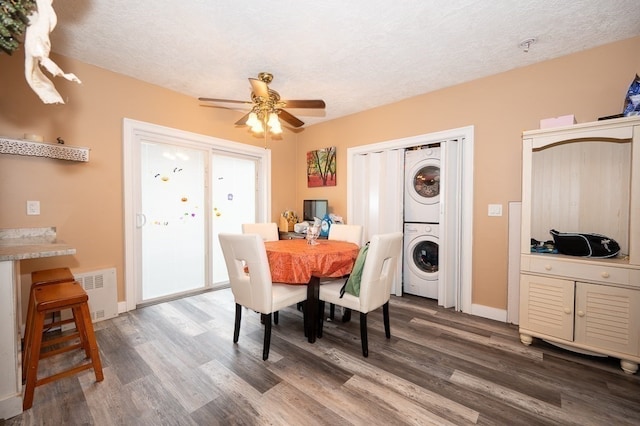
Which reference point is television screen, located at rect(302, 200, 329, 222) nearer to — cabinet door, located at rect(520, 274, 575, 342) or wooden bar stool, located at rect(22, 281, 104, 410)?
cabinet door, located at rect(520, 274, 575, 342)

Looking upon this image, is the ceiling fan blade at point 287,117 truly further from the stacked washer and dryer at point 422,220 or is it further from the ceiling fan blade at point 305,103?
the stacked washer and dryer at point 422,220

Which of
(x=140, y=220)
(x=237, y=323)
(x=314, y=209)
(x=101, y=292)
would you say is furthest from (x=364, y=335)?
(x=140, y=220)

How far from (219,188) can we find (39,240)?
6.12 ft

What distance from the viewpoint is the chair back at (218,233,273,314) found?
1.93 metres

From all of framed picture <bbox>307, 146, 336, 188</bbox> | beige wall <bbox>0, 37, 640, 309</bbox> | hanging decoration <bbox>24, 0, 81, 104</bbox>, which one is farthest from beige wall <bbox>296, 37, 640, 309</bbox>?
hanging decoration <bbox>24, 0, 81, 104</bbox>

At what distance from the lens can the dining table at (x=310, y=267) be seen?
206 cm

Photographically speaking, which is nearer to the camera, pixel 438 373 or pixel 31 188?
pixel 438 373

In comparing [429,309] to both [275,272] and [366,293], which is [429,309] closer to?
[366,293]

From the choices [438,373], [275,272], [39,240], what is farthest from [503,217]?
[39,240]

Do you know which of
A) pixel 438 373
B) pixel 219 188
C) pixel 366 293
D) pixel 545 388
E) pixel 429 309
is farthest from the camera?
pixel 219 188

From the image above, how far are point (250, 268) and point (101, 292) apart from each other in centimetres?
180

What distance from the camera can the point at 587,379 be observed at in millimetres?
1806

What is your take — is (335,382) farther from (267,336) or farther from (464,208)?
(464,208)

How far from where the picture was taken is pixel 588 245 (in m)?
2.07
